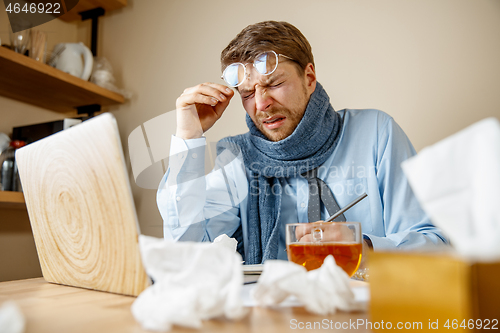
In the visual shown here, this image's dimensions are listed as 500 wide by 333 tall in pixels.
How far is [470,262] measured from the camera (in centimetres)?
21

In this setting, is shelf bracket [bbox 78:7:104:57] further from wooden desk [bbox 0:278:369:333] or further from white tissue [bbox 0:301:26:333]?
white tissue [bbox 0:301:26:333]

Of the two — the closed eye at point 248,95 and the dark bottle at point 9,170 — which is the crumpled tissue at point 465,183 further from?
the dark bottle at point 9,170

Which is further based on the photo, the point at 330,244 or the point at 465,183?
the point at 330,244

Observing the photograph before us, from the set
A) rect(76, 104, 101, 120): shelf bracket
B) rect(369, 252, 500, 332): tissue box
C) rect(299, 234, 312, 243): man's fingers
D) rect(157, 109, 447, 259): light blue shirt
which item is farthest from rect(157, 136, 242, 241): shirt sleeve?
rect(76, 104, 101, 120): shelf bracket

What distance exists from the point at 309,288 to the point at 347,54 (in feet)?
4.76

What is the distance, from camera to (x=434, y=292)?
0.73 ft

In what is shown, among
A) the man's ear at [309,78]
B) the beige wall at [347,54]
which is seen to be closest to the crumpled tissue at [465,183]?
the man's ear at [309,78]

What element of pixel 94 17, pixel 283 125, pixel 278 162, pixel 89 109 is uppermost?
pixel 94 17

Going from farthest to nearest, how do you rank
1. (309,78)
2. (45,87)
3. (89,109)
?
(89,109) < (45,87) < (309,78)

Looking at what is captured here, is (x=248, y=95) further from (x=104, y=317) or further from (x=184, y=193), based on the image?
(x=104, y=317)

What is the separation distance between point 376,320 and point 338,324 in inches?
1.3

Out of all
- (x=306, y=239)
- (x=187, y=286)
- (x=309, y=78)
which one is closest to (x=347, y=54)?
(x=309, y=78)

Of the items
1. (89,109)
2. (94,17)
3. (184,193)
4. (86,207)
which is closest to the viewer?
(86,207)

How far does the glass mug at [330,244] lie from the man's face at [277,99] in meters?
0.76
